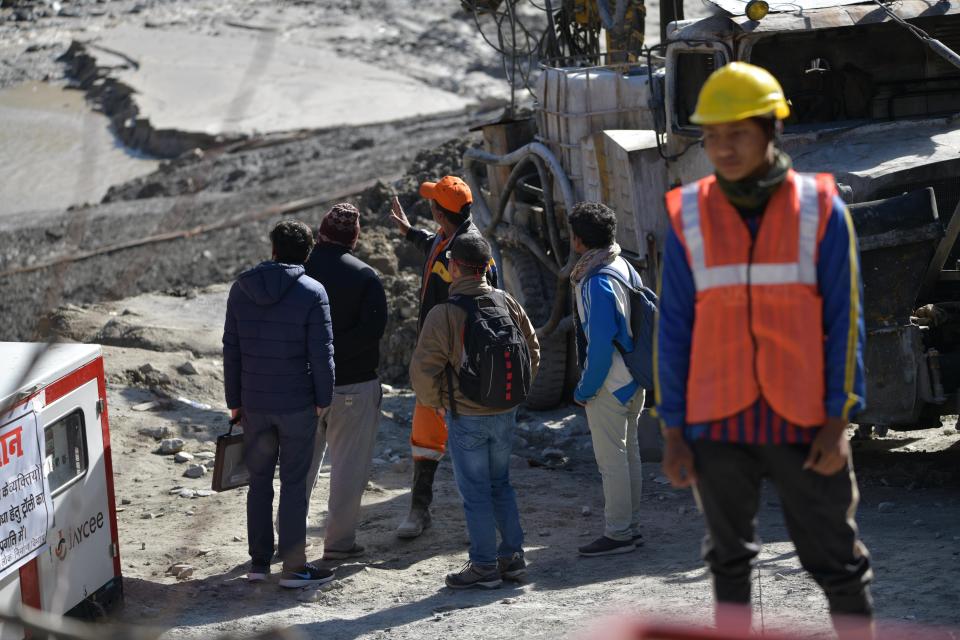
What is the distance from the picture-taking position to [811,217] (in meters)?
3.09

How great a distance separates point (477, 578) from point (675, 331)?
2579mm

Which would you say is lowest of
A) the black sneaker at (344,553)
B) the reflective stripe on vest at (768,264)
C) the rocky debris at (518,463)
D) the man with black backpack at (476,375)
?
the rocky debris at (518,463)

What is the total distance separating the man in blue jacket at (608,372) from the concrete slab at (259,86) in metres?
20.2

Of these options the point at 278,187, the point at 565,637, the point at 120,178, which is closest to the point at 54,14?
the point at 120,178

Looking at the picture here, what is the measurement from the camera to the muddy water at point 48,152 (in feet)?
76.2

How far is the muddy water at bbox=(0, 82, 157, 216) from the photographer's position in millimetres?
23219

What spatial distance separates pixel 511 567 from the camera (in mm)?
5656

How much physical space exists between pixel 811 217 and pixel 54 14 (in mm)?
36842

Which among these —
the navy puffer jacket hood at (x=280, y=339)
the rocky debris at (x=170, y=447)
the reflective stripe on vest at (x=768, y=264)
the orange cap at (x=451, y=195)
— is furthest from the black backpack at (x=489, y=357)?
the rocky debris at (x=170, y=447)

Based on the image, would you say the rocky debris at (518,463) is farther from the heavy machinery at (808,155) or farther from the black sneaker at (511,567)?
the black sneaker at (511,567)

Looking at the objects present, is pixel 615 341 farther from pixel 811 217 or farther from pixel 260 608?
pixel 811 217

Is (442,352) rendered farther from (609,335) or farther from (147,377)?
(147,377)

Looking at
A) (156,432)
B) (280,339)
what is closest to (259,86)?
(156,432)

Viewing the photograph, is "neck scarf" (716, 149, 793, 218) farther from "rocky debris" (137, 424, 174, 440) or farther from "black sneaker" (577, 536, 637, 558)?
"rocky debris" (137, 424, 174, 440)
